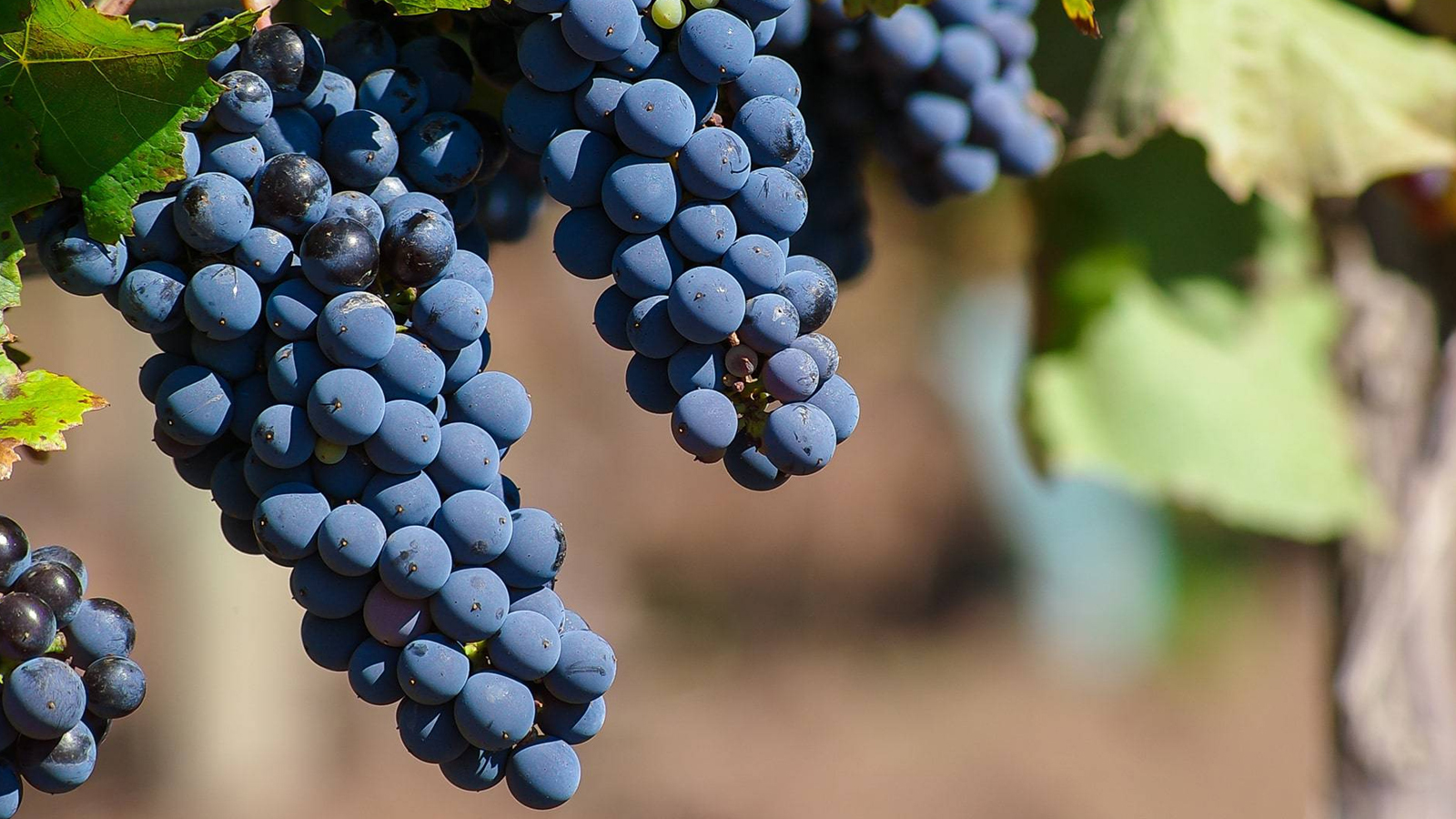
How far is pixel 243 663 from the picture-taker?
262 centimetres

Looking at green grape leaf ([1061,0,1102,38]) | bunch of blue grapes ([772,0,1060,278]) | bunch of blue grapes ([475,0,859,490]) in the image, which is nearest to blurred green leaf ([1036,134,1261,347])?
bunch of blue grapes ([772,0,1060,278])

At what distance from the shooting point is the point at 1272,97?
0.90 meters

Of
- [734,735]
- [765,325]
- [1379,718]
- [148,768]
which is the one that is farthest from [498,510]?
[734,735]

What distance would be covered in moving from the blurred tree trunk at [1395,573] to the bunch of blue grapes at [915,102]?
0.54m

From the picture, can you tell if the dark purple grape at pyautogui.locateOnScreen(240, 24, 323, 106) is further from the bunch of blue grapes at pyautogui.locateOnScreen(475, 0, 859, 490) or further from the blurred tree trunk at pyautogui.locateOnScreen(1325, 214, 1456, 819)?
the blurred tree trunk at pyautogui.locateOnScreen(1325, 214, 1456, 819)

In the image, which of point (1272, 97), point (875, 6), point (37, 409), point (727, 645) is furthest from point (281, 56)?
point (727, 645)

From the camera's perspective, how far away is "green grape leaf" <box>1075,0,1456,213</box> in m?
0.88

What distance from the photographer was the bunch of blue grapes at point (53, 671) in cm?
44

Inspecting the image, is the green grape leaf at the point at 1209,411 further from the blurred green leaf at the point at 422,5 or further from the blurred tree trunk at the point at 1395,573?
the blurred green leaf at the point at 422,5

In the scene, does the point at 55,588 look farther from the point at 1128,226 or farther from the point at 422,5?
the point at 1128,226

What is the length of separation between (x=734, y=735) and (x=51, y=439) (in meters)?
2.56

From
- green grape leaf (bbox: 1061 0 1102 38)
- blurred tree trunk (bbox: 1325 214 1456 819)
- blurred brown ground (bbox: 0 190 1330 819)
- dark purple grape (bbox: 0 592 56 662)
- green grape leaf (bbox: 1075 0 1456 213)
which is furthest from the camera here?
blurred brown ground (bbox: 0 190 1330 819)

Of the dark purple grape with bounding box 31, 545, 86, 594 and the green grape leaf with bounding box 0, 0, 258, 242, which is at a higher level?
the green grape leaf with bounding box 0, 0, 258, 242

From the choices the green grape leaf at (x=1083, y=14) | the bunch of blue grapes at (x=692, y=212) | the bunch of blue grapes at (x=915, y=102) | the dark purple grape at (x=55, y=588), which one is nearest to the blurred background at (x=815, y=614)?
the bunch of blue grapes at (x=915, y=102)
